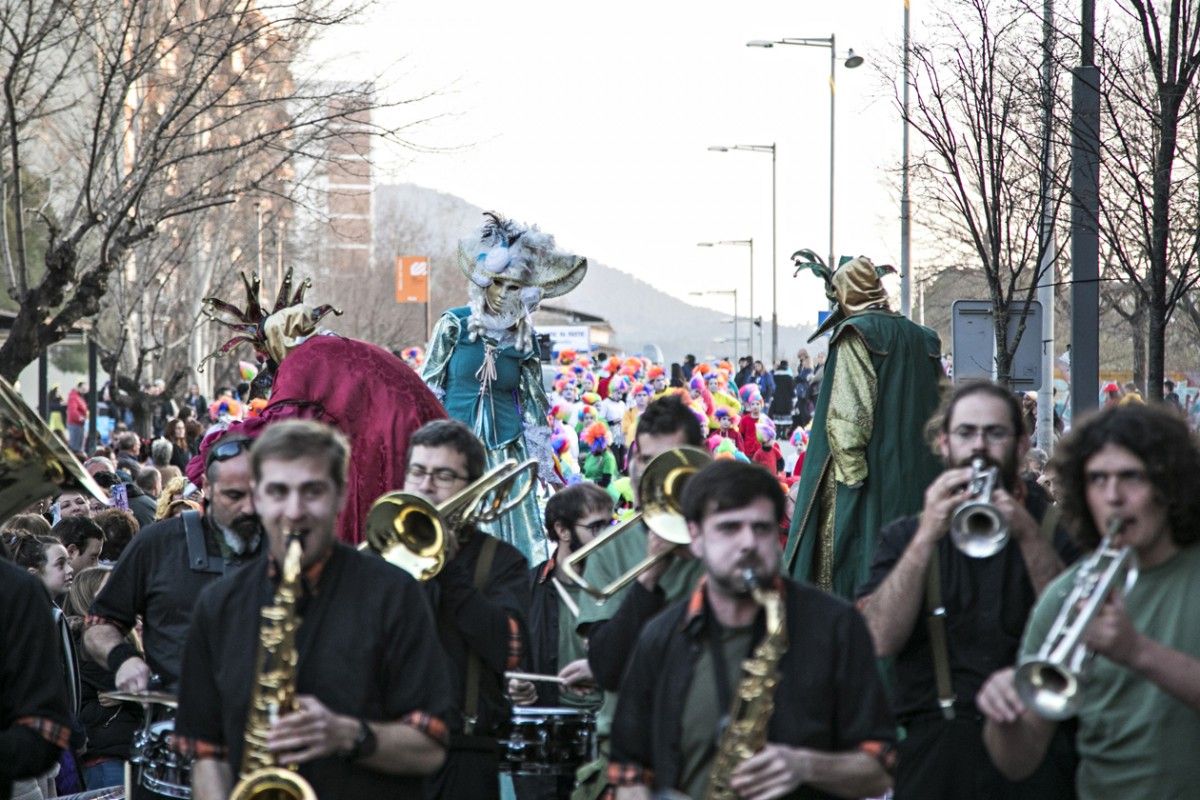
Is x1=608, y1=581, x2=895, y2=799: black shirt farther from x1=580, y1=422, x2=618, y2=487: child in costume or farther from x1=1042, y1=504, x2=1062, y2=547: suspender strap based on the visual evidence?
x1=580, y1=422, x2=618, y2=487: child in costume

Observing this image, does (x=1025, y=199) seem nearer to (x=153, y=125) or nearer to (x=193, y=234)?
(x=153, y=125)

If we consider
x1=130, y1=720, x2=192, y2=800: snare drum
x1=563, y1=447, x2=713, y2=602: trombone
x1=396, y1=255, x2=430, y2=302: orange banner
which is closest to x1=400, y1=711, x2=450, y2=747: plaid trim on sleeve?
x1=563, y1=447, x2=713, y2=602: trombone

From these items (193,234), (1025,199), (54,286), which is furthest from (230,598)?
(193,234)

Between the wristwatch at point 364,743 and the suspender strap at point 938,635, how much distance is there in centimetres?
150

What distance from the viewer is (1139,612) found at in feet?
13.7

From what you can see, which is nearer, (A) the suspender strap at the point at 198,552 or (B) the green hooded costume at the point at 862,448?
(A) the suspender strap at the point at 198,552

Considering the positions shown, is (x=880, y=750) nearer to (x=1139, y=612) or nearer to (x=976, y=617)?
(x=1139, y=612)

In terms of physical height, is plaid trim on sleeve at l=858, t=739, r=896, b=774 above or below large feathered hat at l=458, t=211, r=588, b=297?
below

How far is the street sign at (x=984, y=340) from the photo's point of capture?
576 inches

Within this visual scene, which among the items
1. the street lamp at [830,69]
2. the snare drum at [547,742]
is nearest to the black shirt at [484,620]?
the snare drum at [547,742]

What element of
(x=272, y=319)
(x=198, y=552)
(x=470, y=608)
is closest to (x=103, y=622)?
(x=198, y=552)

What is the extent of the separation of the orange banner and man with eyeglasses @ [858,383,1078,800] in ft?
183

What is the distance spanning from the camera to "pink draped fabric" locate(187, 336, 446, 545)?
26.1ft

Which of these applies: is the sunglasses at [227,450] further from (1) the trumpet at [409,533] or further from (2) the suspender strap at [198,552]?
(1) the trumpet at [409,533]
